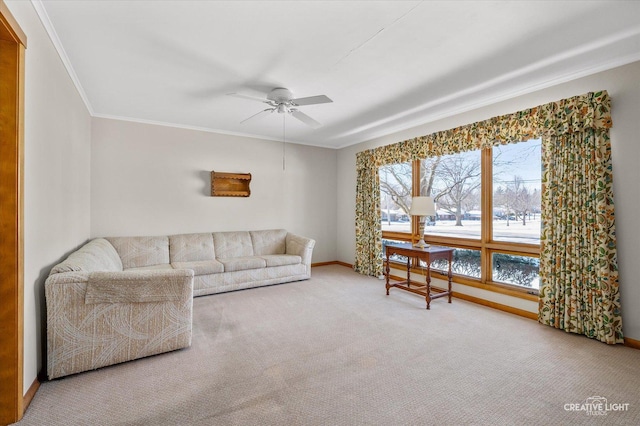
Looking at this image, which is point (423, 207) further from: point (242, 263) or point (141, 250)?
point (141, 250)

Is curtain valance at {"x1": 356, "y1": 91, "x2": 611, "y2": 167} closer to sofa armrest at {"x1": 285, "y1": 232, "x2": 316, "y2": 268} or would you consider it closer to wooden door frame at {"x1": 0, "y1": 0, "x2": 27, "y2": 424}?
sofa armrest at {"x1": 285, "y1": 232, "x2": 316, "y2": 268}

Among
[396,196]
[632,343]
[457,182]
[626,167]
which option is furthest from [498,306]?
[396,196]

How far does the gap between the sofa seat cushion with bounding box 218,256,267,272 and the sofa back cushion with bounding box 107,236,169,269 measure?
2.89 feet

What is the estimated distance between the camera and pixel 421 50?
259cm

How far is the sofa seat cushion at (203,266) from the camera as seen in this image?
4.26 metres

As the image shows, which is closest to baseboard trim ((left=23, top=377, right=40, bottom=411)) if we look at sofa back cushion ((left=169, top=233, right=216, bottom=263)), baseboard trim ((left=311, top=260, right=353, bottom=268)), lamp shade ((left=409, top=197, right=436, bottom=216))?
sofa back cushion ((left=169, top=233, right=216, bottom=263))

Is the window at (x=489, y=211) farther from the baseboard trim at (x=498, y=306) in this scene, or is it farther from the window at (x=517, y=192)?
the baseboard trim at (x=498, y=306)

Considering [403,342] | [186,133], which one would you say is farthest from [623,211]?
[186,133]

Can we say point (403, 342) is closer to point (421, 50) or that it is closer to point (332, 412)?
point (332, 412)

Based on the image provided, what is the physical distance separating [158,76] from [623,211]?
4.70m

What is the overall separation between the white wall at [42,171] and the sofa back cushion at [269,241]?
2.69 metres

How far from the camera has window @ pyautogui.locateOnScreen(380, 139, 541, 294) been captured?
356 centimetres

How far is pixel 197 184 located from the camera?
16.8ft

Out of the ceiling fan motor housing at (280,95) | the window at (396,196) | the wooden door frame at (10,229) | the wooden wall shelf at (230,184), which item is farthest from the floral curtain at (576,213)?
the wooden door frame at (10,229)
